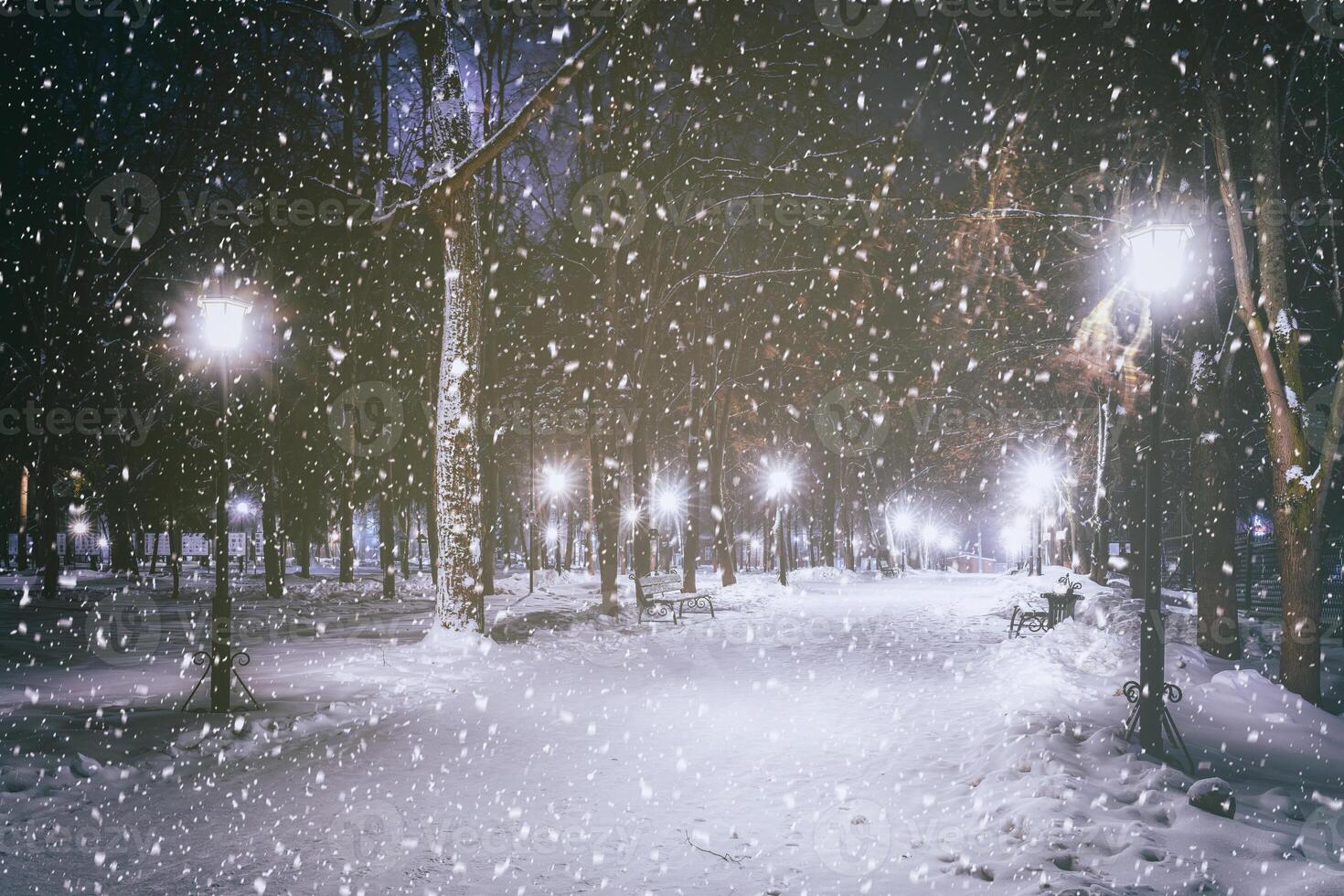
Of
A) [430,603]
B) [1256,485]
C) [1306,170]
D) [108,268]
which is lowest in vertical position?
[430,603]

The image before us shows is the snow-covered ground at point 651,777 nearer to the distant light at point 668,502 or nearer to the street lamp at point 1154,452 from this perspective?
the street lamp at point 1154,452

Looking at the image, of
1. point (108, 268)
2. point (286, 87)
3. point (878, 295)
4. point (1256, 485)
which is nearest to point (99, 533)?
point (108, 268)

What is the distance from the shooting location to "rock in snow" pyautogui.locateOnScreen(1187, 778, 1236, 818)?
5.33 metres

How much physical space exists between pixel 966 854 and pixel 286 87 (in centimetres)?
2038

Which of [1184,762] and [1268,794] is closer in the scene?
[1268,794]

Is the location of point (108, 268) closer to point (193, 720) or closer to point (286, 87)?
point (286, 87)

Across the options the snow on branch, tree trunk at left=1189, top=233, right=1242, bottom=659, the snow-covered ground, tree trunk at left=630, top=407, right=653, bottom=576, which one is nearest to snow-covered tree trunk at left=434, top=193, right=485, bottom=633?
the snow on branch

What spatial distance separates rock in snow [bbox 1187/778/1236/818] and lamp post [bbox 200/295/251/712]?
29.1ft

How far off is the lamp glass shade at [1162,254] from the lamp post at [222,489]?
9596mm

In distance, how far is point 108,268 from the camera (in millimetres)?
21750

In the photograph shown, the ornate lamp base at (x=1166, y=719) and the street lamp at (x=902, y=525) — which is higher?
the ornate lamp base at (x=1166, y=719)

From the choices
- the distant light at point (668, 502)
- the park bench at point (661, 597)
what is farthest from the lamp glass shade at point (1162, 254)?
the distant light at point (668, 502)

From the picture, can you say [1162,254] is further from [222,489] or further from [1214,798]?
[222,489]

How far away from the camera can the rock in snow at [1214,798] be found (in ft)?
17.5
